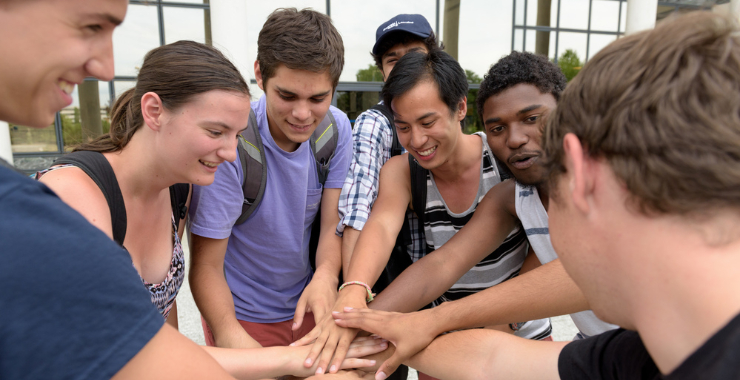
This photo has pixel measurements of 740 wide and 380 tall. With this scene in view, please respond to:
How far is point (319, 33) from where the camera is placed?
2078 mm

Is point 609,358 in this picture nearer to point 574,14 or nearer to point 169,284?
point 169,284

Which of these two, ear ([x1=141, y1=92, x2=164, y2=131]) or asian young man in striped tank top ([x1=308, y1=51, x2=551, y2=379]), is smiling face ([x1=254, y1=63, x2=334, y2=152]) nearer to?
asian young man in striped tank top ([x1=308, y1=51, x2=551, y2=379])

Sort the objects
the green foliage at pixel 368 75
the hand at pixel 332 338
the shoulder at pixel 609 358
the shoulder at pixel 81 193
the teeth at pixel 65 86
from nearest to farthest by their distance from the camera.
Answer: the teeth at pixel 65 86 < the shoulder at pixel 609 358 < the shoulder at pixel 81 193 < the hand at pixel 332 338 < the green foliage at pixel 368 75

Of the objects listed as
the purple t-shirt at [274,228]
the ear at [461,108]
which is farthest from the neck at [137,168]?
the ear at [461,108]

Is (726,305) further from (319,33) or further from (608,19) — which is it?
(608,19)

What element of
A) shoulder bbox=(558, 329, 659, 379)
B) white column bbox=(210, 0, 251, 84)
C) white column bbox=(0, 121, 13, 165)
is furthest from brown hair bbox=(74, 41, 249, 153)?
white column bbox=(0, 121, 13, 165)

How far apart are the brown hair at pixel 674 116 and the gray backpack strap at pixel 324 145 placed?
1.55 m

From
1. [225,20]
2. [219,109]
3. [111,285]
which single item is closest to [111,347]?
[111,285]

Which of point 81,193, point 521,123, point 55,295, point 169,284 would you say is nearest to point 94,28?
point 55,295

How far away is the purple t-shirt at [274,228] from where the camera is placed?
210 cm

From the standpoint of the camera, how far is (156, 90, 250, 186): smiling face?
1.62 metres

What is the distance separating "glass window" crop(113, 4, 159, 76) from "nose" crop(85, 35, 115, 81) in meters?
7.76

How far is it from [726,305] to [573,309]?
3.42 ft

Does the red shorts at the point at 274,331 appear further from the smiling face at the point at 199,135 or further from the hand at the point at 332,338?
the smiling face at the point at 199,135
